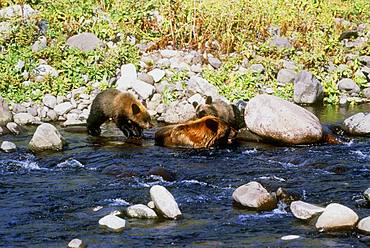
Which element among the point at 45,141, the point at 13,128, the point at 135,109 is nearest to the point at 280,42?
the point at 135,109

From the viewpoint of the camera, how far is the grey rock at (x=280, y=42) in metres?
18.7

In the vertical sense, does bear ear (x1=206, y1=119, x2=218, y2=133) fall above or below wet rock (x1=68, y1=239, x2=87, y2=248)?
above

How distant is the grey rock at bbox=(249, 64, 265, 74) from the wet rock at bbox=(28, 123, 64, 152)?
626cm

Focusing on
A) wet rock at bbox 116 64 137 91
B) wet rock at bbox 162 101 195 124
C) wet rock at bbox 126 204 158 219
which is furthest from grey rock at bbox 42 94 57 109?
wet rock at bbox 126 204 158 219

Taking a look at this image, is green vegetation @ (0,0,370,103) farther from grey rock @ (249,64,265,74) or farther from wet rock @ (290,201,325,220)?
wet rock @ (290,201,325,220)

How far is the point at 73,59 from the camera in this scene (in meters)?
17.0

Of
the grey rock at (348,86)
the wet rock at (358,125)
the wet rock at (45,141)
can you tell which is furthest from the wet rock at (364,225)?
the grey rock at (348,86)

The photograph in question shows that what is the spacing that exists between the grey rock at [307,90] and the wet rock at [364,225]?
8951 mm

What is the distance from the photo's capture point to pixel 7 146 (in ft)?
40.2

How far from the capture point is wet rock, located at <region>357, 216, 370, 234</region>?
7321 millimetres

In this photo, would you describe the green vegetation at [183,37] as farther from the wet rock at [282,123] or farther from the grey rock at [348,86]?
the wet rock at [282,123]

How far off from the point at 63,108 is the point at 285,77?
510 cm

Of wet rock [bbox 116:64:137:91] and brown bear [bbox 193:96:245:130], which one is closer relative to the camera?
brown bear [bbox 193:96:245:130]

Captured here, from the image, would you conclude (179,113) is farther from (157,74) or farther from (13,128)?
(13,128)
